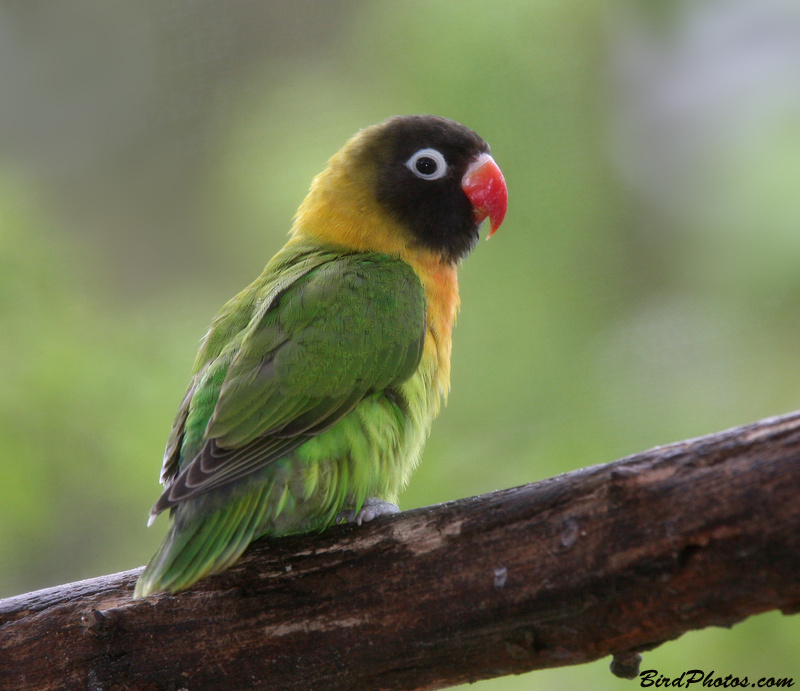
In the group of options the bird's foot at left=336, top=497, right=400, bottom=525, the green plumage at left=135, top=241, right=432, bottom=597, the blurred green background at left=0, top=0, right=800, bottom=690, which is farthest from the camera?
the blurred green background at left=0, top=0, right=800, bottom=690

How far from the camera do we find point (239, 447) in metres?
2.53

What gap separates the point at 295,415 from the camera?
264 cm

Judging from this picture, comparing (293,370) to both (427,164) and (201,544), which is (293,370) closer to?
(201,544)

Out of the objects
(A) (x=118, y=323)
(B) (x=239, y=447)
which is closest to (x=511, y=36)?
(A) (x=118, y=323)

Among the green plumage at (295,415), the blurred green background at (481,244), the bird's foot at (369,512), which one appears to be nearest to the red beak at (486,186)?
the green plumage at (295,415)

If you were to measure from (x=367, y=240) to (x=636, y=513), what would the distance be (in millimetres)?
1884

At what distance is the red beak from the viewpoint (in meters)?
3.61

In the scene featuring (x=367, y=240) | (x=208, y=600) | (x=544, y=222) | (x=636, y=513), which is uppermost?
(x=544, y=222)

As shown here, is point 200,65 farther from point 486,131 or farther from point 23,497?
point 23,497

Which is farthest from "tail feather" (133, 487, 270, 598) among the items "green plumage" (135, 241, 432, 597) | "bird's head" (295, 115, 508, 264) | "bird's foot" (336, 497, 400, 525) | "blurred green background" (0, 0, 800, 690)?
"blurred green background" (0, 0, 800, 690)

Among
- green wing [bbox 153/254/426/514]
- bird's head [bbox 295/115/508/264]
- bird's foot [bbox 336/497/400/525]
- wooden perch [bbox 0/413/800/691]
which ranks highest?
bird's head [bbox 295/115/508/264]

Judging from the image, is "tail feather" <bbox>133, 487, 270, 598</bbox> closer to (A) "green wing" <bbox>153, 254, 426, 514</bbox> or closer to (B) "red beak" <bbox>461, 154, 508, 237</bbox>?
(A) "green wing" <bbox>153, 254, 426, 514</bbox>

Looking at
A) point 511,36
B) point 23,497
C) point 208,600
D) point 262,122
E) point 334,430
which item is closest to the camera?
point 208,600

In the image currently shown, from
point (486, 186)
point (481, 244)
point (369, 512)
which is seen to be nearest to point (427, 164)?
point (486, 186)
